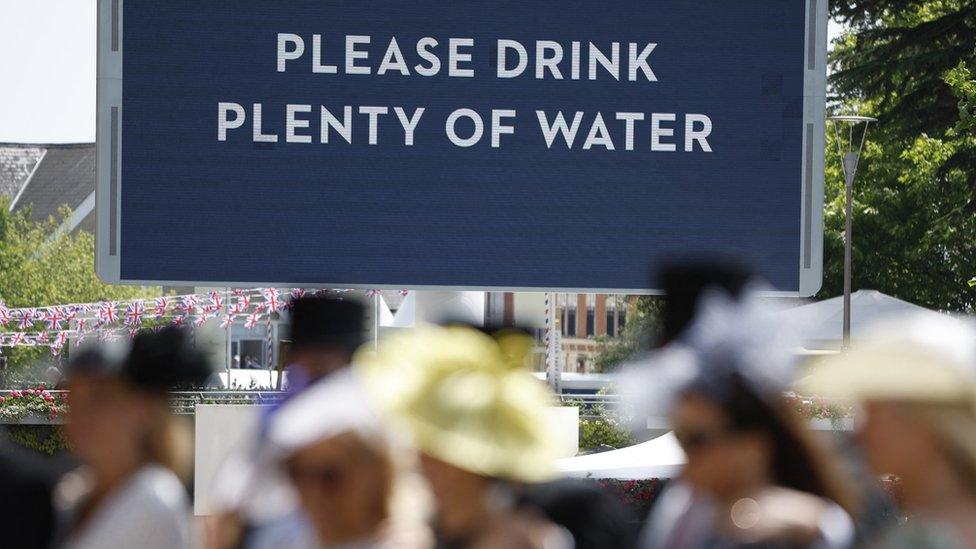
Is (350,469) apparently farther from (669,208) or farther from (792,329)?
(669,208)

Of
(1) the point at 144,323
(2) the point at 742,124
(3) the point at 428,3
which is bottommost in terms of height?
(1) the point at 144,323

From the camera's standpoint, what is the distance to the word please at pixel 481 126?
8859 millimetres

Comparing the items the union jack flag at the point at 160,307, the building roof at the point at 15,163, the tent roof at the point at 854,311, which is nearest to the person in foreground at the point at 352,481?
the tent roof at the point at 854,311

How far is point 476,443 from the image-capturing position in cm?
229

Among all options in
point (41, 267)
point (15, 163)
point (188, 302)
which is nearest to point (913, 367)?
point (188, 302)

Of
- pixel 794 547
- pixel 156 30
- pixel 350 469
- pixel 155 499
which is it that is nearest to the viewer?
pixel 794 547

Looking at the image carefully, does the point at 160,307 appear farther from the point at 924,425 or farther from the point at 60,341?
the point at 924,425

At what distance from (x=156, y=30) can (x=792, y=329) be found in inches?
271

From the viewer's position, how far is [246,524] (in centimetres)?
289

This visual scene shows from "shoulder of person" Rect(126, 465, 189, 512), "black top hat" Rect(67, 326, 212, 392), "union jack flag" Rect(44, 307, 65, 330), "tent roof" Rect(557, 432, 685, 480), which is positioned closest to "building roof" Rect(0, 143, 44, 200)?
"union jack flag" Rect(44, 307, 65, 330)

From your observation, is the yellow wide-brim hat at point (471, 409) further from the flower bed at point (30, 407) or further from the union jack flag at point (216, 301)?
the union jack flag at point (216, 301)

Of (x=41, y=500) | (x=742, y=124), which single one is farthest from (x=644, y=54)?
(x=41, y=500)

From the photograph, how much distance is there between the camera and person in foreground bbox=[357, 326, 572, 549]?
2.28 m

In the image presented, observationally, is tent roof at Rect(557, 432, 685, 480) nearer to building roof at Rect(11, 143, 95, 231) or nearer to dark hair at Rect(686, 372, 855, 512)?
dark hair at Rect(686, 372, 855, 512)
